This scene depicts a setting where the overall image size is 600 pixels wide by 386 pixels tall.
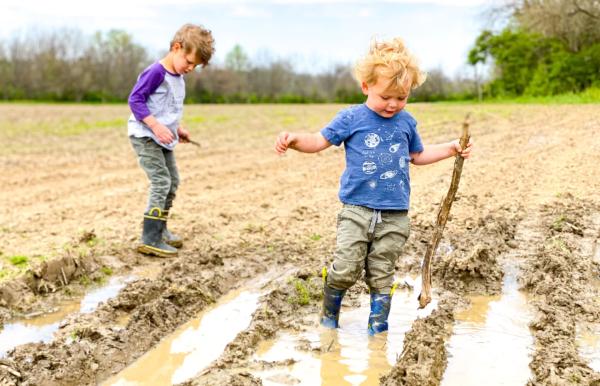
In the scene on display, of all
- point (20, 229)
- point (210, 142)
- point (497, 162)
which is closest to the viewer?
point (20, 229)

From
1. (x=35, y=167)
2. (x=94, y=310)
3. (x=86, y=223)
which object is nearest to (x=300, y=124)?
(x=35, y=167)

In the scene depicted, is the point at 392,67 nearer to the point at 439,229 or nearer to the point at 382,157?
the point at 382,157

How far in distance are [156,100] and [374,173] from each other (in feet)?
9.06

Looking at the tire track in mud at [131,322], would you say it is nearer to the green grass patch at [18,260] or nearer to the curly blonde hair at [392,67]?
the green grass patch at [18,260]

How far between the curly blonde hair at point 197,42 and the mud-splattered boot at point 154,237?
4.66ft

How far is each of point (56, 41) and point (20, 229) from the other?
8369 cm

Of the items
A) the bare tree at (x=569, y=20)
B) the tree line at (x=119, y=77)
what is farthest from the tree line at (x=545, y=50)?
the tree line at (x=119, y=77)

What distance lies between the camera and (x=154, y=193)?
6.68 meters

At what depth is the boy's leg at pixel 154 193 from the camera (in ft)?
21.7

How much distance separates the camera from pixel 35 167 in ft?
41.5

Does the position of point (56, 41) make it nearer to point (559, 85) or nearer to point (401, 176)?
point (559, 85)

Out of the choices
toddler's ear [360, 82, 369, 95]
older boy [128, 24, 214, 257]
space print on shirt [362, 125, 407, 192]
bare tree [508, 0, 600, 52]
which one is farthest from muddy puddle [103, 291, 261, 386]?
bare tree [508, 0, 600, 52]

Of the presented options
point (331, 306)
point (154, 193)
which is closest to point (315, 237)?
point (154, 193)

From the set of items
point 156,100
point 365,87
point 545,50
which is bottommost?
point 156,100
